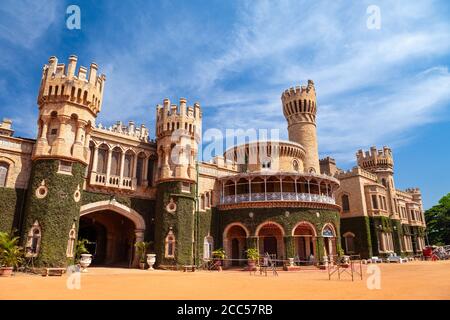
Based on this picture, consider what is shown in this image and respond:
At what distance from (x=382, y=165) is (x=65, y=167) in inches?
1833

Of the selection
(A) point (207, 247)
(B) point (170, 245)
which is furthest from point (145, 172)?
(A) point (207, 247)

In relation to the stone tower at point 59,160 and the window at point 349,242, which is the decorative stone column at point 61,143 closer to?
the stone tower at point 59,160

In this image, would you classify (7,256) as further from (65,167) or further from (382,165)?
(382,165)

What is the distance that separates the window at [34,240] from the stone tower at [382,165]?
1842 inches

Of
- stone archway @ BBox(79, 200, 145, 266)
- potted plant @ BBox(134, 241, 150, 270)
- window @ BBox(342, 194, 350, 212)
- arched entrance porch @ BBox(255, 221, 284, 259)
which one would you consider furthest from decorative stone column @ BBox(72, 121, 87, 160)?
window @ BBox(342, 194, 350, 212)

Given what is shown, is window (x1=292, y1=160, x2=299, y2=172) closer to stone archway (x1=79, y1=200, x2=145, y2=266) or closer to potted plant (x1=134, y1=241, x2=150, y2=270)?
stone archway (x1=79, y1=200, x2=145, y2=266)

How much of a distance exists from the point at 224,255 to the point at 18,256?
1692cm

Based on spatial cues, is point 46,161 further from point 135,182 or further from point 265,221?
point 265,221

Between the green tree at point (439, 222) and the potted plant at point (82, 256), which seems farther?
the green tree at point (439, 222)

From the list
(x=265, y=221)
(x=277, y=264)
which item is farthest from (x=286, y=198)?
(x=277, y=264)

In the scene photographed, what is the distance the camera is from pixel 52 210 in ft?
69.9

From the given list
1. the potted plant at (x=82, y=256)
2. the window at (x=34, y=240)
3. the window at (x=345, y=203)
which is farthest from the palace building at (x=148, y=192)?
the window at (x=345, y=203)

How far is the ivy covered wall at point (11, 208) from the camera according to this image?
21516 mm

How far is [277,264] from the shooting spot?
29.7 m
